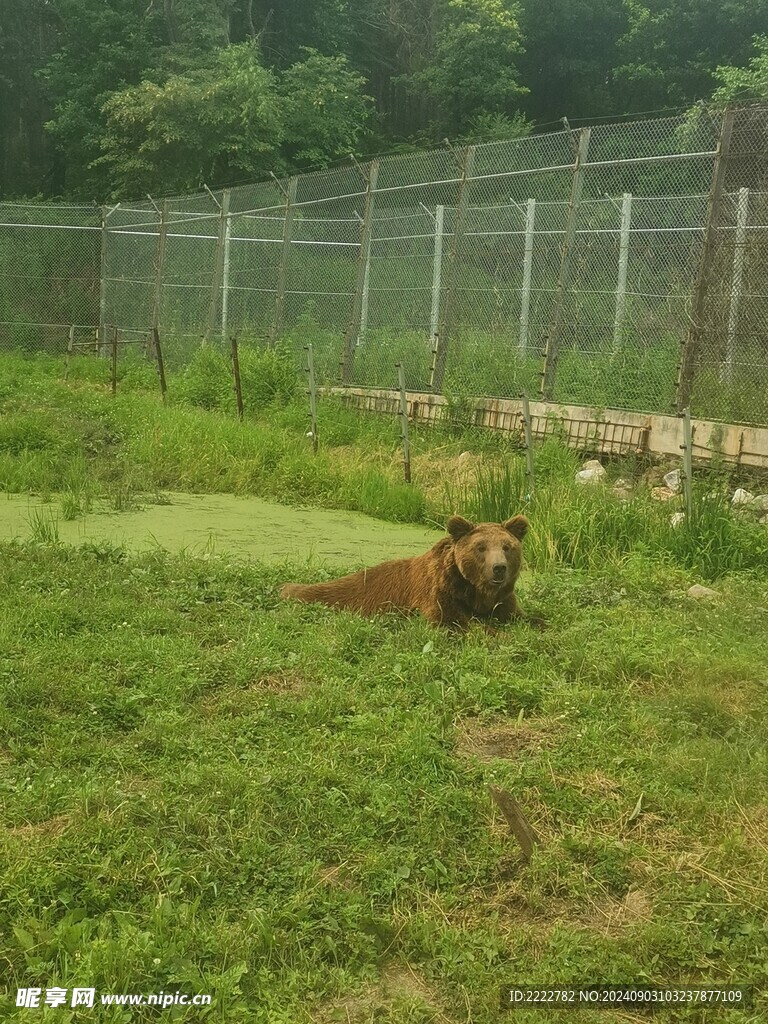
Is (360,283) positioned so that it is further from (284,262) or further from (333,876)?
(333,876)

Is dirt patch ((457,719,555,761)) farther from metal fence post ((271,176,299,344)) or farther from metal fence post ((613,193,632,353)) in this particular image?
metal fence post ((271,176,299,344))

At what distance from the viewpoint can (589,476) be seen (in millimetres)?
9719

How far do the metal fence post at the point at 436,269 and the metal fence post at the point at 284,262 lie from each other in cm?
314

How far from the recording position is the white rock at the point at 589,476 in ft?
30.9

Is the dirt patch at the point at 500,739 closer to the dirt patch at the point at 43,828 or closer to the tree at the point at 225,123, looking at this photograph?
the dirt patch at the point at 43,828

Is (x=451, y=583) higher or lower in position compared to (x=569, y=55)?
lower

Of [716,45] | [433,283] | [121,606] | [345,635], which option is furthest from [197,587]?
[716,45]

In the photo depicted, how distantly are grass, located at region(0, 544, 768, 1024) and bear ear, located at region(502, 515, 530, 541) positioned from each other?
1.80 ft

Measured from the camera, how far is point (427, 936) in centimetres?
324

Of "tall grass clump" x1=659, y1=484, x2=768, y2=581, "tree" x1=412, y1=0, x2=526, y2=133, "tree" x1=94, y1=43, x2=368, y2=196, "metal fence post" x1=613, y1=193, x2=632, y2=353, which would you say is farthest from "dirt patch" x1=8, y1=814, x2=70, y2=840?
"tree" x1=412, y1=0, x2=526, y2=133

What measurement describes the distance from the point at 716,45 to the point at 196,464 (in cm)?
2902

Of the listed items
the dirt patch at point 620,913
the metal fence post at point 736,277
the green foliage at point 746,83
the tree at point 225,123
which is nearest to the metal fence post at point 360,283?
the metal fence post at point 736,277

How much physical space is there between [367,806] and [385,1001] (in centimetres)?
95

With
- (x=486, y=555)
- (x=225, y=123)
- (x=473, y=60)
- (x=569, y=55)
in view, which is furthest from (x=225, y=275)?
(x=569, y=55)
